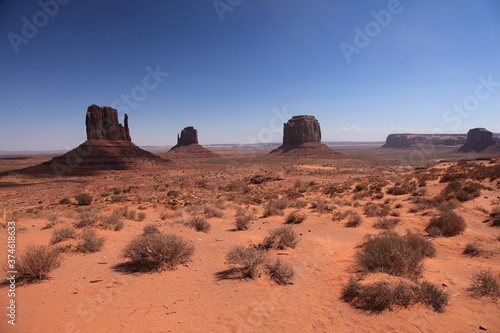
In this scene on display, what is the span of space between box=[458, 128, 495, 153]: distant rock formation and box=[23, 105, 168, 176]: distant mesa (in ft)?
480

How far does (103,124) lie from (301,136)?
265ft

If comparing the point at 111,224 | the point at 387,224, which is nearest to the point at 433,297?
the point at 387,224

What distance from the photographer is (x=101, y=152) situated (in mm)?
58094

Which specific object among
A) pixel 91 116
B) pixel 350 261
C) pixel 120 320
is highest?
pixel 91 116

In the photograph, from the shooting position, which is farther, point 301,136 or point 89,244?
point 301,136

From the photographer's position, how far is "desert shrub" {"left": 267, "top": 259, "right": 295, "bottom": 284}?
5379 mm

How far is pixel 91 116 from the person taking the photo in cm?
6188

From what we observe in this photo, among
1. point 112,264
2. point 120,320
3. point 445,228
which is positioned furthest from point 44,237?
point 445,228

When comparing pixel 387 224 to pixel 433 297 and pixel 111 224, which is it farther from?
pixel 111 224

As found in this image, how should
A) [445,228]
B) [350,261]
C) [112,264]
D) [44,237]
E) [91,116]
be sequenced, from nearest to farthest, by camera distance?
[112,264] < [350,261] < [44,237] < [445,228] < [91,116]

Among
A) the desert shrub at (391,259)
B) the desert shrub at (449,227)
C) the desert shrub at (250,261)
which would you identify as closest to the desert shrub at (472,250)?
the desert shrub at (449,227)

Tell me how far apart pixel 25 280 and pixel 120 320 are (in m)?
2.77

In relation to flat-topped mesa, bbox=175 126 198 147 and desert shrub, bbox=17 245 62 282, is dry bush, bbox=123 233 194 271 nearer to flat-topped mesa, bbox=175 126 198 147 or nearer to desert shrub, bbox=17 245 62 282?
desert shrub, bbox=17 245 62 282

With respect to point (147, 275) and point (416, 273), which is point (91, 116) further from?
point (416, 273)
